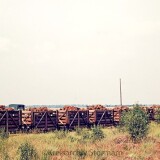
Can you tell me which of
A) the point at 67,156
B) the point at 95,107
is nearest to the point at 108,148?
the point at 67,156

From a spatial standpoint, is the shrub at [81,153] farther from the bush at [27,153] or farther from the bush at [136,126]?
the bush at [136,126]

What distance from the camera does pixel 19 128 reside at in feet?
77.2

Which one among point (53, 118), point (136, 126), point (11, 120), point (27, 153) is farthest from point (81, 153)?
point (53, 118)

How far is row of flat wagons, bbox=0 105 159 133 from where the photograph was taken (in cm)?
2308

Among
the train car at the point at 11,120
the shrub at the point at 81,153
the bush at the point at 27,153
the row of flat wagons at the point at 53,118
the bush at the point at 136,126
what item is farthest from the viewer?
the row of flat wagons at the point at 53,118

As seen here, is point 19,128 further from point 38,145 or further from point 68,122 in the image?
point 38,145

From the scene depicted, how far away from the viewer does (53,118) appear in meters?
25.2

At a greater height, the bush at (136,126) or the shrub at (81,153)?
the bush at (136,126)

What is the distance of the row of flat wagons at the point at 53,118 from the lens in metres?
23.1

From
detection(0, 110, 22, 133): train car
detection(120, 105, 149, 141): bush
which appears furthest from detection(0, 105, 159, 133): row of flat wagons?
detection(120, 105, 149, 141): bush

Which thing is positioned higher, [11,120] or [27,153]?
[11,120]

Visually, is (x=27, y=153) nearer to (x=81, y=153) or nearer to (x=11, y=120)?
(x=81, y=153)

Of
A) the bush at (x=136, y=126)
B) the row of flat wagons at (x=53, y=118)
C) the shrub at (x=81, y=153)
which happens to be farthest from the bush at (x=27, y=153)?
the row of flat wagons at (x=53, y=118)

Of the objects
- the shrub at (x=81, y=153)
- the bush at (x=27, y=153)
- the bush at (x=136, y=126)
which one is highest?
the bush at (x=136, y=126)
